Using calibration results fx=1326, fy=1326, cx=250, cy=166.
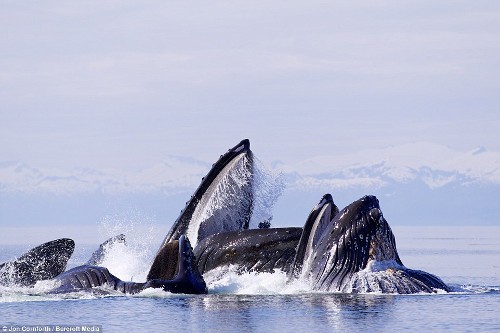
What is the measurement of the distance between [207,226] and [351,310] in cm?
448

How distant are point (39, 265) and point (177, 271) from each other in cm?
421

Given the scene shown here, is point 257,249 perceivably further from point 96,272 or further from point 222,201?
point 96,272

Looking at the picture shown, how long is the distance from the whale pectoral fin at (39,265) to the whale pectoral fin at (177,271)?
2.90 meters

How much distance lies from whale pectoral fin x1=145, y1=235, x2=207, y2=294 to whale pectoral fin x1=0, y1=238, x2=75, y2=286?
2.90 metres

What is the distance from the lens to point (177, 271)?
80.3 feet

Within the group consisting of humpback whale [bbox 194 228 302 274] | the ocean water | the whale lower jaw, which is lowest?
the ocean water

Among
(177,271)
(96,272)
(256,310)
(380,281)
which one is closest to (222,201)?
(177,271)

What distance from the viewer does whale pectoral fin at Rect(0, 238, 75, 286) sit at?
2737 centimetres

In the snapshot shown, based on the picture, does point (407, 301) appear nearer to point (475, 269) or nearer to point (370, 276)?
point (370, 276)

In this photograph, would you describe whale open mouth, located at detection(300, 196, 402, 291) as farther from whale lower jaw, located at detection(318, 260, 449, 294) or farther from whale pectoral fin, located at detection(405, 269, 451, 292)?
whale pectoral fin, located at detection(405, 269, 451, 292)

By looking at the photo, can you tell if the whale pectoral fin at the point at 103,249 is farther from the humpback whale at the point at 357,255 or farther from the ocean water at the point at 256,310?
the humpback whale at the point at 357,255

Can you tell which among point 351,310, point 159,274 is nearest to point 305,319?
point 351,310

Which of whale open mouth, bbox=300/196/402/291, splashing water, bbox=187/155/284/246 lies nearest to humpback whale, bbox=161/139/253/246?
splashing water, bbox=187/155/284/246

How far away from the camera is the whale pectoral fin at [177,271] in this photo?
23.8 metres
